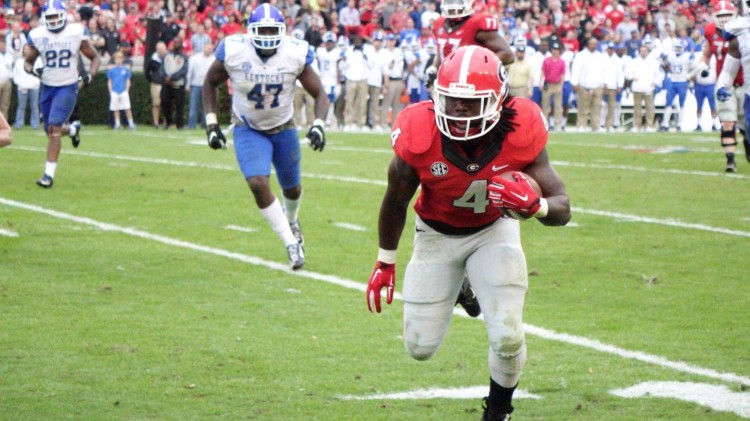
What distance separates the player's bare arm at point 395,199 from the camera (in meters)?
4.56

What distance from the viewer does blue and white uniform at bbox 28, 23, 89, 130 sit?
12.2 metres

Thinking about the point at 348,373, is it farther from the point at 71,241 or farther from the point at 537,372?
the point at 71,241

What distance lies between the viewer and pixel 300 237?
28.4ft

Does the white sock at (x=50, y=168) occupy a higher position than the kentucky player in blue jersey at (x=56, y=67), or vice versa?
the kentucky player in blue jersey at (x=56, y=67)

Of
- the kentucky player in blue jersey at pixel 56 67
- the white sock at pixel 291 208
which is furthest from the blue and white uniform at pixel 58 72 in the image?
the white sock at pixel 291 208

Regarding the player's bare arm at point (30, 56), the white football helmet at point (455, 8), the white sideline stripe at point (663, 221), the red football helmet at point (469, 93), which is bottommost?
the white sideline stripe at point (663, 221)

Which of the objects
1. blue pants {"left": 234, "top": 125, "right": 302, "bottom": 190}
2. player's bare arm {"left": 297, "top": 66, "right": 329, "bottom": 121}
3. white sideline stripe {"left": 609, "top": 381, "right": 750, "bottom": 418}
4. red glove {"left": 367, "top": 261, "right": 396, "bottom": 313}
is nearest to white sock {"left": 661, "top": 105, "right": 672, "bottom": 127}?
player's bare arm {"left": 297, "top": 66, "right": 329, "bottom": 121}

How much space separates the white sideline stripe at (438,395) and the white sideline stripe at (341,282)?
0.83m

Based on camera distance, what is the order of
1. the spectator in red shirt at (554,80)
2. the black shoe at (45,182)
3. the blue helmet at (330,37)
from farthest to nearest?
the blue helmet at (330,37)
the spectator in red shirt at (554,80)
the black shoe at (45,182)

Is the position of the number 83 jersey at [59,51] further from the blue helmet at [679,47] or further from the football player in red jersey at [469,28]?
the blue helmet at [679,47]

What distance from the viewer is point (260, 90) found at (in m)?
8.20

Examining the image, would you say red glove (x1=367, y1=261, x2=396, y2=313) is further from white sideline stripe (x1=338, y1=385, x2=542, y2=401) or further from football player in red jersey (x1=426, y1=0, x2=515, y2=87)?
football player in red jersey (x1=426, y1=0, x2=515, y2=87)

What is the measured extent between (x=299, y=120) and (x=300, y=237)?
15358 millimetres

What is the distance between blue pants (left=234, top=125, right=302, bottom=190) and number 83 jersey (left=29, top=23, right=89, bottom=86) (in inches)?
178
